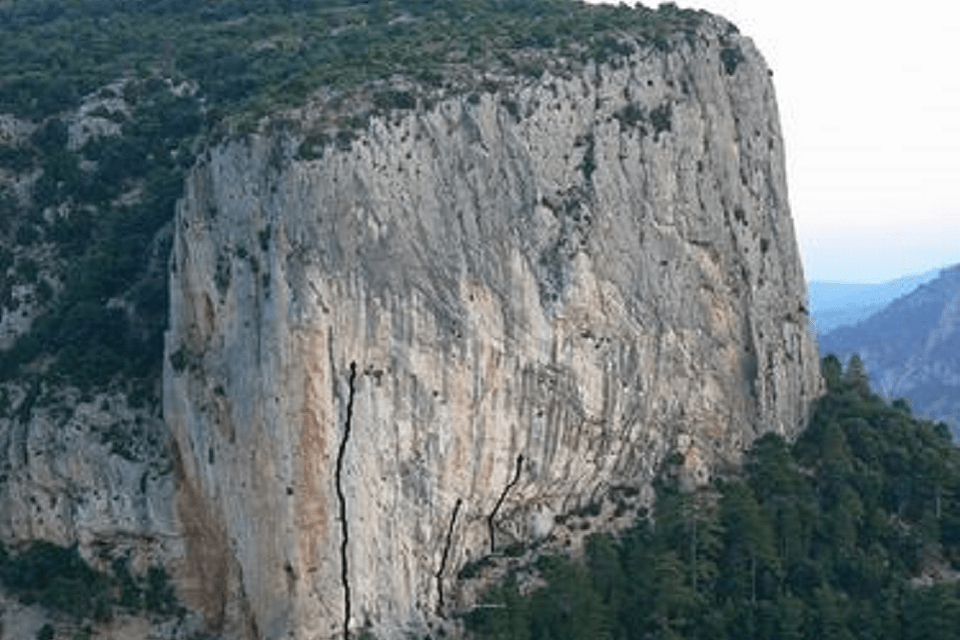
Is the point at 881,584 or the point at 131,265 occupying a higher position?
the point at 131,265

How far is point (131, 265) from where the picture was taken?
210 feet

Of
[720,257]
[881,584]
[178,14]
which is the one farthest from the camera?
[178,14]

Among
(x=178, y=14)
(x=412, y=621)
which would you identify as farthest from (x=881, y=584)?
(x=178, y=14)

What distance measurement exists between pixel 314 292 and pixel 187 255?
652cm

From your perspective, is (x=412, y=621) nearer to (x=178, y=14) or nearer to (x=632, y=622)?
(x=632, y=622)

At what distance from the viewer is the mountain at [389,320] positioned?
175 ft

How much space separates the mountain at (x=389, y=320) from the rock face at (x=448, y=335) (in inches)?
4.8

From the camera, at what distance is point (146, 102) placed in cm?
7319

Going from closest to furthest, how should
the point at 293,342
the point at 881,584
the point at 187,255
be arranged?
the point at 293,342 → the point at 187,255 → the point at 881,584

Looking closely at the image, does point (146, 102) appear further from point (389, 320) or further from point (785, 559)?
point (785, 559)

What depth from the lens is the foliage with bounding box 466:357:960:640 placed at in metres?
56.6

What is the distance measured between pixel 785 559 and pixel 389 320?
69.1 ft

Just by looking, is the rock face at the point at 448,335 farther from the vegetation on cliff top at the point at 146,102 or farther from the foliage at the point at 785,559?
the vegetation on cliff top at the point at 146,102

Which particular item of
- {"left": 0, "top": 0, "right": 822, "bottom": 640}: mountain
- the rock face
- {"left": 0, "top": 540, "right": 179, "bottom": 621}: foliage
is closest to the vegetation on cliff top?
Answer: {"left": 0, "top": 0, "right": 822, "bottom": 640}: mountain
